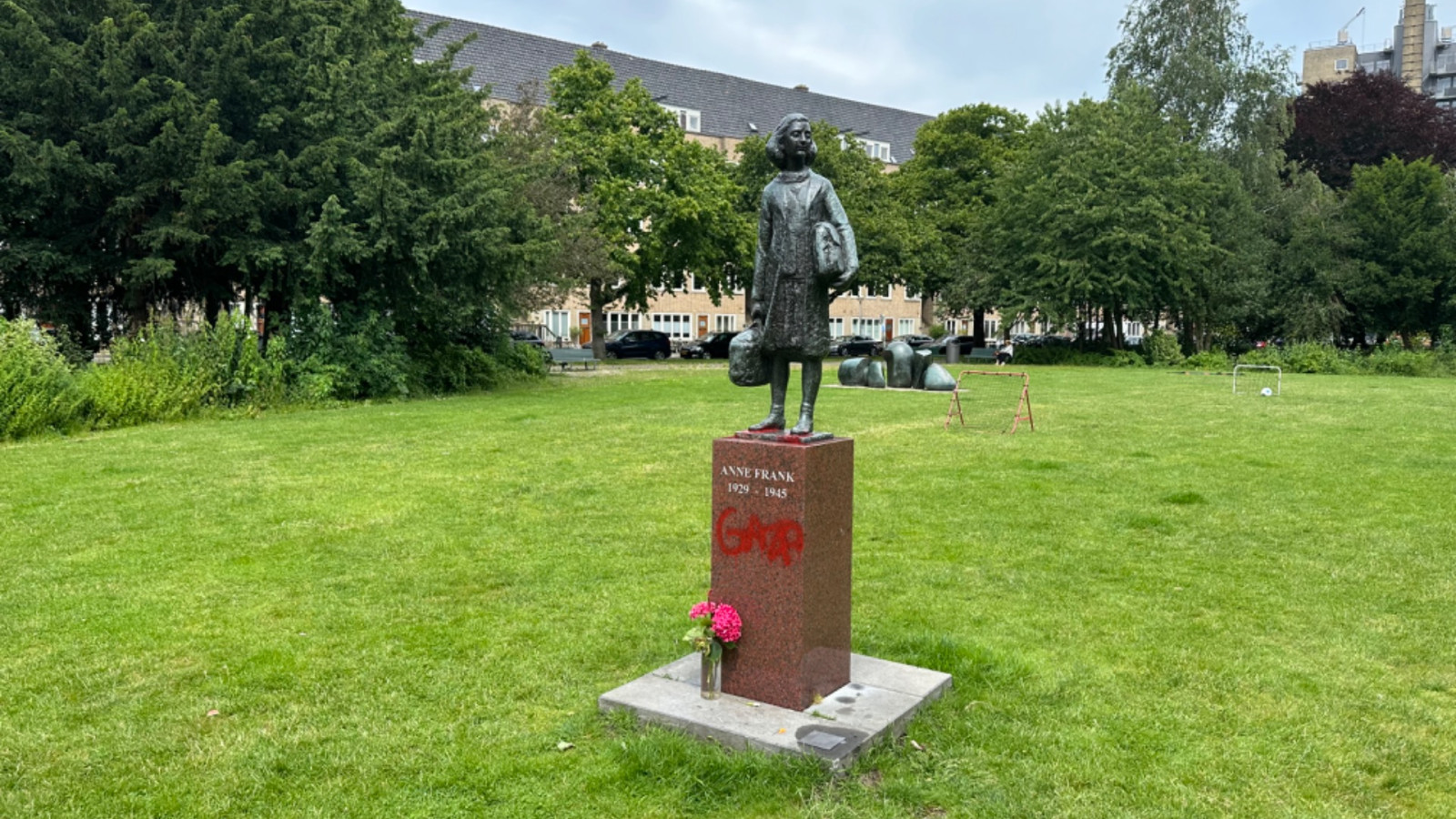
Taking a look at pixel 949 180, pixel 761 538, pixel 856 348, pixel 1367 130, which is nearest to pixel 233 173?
pixel 761 538

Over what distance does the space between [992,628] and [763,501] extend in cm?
219

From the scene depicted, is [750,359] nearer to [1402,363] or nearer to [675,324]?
[1402,363]

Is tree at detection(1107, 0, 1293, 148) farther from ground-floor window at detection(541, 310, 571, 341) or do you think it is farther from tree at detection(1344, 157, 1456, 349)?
ground-floor window at detection(541, 310, 571, 341)

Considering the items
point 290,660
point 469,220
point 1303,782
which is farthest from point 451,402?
point 1303,782

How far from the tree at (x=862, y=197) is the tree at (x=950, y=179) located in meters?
1.28

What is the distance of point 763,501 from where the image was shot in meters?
4.72

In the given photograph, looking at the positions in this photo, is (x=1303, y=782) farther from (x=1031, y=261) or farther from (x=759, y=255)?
(x=1031, y=261)

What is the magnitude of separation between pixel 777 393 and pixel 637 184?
3571 centimetres

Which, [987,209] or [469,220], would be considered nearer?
[469,220]

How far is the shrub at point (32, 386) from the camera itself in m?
14.0

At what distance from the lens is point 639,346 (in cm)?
4500

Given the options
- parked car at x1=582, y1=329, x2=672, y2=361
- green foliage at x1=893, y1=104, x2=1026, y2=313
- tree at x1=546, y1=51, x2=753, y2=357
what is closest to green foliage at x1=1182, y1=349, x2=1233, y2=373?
green foliage at x1=893, y1=104, x2=1026, y2=313

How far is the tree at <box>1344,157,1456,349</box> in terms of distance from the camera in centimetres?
3734

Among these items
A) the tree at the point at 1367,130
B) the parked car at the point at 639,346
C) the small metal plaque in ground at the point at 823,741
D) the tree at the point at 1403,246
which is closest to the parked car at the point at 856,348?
the parked car at the point at 639,346
